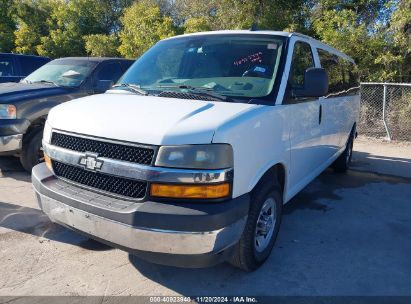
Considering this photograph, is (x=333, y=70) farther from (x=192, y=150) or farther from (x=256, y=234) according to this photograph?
(x=192, y=150)

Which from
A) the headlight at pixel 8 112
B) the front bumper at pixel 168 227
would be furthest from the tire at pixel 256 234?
the headlight at pixel 8 112

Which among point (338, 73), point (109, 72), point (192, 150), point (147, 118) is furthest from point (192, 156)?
point (109, 72)

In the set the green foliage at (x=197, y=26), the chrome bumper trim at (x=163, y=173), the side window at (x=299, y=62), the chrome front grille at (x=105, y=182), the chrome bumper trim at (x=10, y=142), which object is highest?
the green foliage at (x=197, y=26)

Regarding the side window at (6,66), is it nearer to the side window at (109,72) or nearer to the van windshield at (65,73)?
the van windshield at (65,73)

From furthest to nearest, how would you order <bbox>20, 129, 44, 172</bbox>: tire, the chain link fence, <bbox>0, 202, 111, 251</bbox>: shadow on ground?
1. the chain link fence
2. <bbox>20, 129, 44, 172</bbox>: tire
3. <bbox>0, 202, 111, 251</bbox>: shadow on ground

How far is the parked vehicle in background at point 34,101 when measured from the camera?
538cm

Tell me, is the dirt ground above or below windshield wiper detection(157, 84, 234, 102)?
below

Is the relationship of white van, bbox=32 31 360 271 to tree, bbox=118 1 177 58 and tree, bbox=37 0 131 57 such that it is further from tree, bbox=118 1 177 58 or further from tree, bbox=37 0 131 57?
tree, bbox=37 0 131 57

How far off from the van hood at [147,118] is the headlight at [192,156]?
41mm

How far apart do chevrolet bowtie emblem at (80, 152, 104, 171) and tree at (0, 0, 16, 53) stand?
2731cm

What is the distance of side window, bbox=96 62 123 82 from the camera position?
6.91 m

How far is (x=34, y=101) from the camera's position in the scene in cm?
561

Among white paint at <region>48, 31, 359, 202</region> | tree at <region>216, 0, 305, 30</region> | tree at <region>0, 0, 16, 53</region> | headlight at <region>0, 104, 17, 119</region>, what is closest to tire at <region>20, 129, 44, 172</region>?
headlight at <region>0, 104, 17, 119</region>

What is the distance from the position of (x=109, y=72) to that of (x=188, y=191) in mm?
5240
